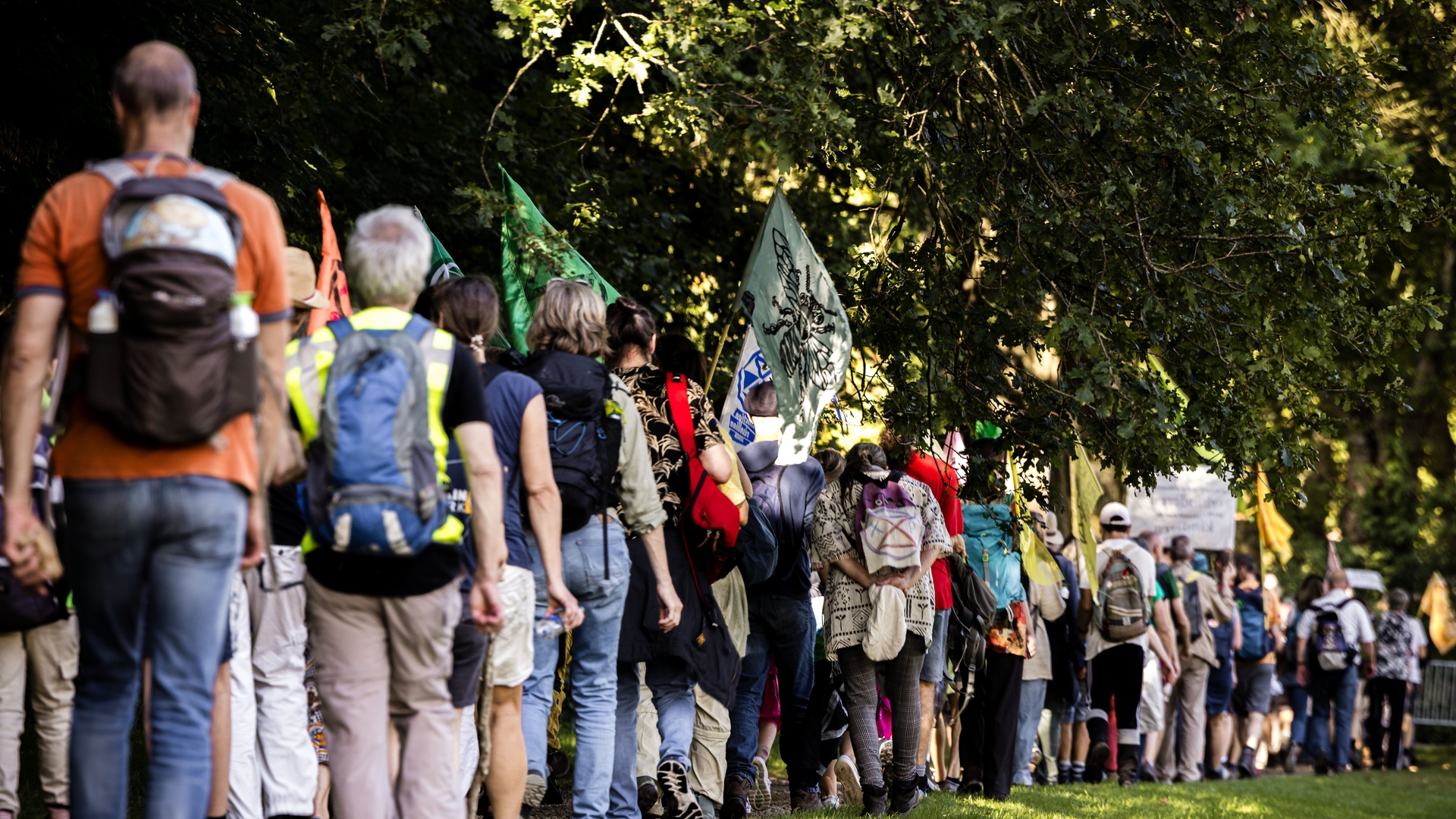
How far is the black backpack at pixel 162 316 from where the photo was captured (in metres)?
3.60

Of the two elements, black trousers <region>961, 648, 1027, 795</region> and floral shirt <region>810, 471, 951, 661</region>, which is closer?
floral shirt <region>810, 471, 951, 661</region>

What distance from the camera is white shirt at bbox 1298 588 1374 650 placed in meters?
18.6

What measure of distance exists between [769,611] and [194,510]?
5154 millimetres

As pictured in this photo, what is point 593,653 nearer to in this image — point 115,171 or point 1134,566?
point 115,171

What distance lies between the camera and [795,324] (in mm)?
8578

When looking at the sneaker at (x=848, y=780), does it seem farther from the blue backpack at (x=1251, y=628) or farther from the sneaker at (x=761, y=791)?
the blue backpack at (x=1251, y=628)

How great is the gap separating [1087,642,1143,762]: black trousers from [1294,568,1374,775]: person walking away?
6.20 meters

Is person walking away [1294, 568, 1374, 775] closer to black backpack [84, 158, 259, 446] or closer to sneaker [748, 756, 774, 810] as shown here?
sneaker [748, 756, 774, 810]

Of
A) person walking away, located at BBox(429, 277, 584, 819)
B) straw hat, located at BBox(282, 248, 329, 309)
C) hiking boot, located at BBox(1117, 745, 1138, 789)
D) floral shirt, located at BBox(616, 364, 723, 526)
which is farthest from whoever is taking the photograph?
hiking boot, located at BBox(1117, 745, 1138, 789)

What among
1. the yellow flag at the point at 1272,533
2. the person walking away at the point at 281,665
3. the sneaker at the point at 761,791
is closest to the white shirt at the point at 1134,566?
the sneaker at the point at 761,791

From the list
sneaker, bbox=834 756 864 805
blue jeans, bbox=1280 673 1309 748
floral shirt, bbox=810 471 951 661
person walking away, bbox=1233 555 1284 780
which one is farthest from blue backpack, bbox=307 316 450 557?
blue jeans, bbox=1280 673 1309 748

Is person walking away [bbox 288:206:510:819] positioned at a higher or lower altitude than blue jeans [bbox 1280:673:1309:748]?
higher

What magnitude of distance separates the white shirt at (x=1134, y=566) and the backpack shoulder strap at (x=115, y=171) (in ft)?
33.9

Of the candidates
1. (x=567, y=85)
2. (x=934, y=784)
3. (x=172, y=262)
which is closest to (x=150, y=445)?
(x=172, y=262)
